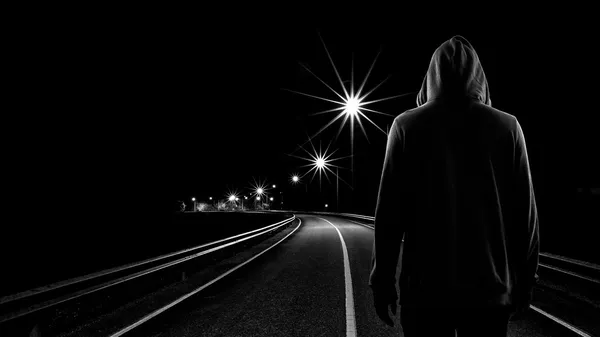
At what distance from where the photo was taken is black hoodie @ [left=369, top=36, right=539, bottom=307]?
5.08 ft

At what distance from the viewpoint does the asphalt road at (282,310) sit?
5.41m

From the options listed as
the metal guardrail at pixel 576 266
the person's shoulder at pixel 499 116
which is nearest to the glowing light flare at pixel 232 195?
the metal guardrail at pixel 576 266

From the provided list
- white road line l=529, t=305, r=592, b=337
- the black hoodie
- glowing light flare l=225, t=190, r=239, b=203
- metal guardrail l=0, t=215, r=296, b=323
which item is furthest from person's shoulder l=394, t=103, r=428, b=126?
glowing light flare l=225, t=190, r=239, b=203

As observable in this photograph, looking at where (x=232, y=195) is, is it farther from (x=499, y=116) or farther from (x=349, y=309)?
(x=499, y=116)

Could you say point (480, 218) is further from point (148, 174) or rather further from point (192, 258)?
point (148, 174)

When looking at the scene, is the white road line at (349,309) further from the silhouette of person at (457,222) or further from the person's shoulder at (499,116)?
the person's shoulder at (499,116)

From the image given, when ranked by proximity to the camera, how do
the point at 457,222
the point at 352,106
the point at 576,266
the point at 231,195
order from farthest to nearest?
the point at 231,195 < the point at 352,106 < the point at 576,266 < the point at 457,222

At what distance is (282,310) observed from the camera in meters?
6.58

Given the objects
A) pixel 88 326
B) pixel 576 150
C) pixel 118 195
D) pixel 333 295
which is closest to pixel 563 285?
pixel 333 295

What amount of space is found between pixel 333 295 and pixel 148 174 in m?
44.6

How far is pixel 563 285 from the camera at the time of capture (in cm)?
837

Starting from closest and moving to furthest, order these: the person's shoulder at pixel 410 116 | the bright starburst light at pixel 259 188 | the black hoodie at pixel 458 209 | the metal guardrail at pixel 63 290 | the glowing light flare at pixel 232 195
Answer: the black hoodie at pixel 458 209
the person's shoulder at pixel 410 116
the metal guardrail at pixel 63 290
the bright starburst light at pixel 259 188
the glowing light flare at pixel 232 195

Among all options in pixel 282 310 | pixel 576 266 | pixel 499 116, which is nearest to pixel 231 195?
pixel 282 310

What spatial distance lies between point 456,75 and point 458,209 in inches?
26.4
